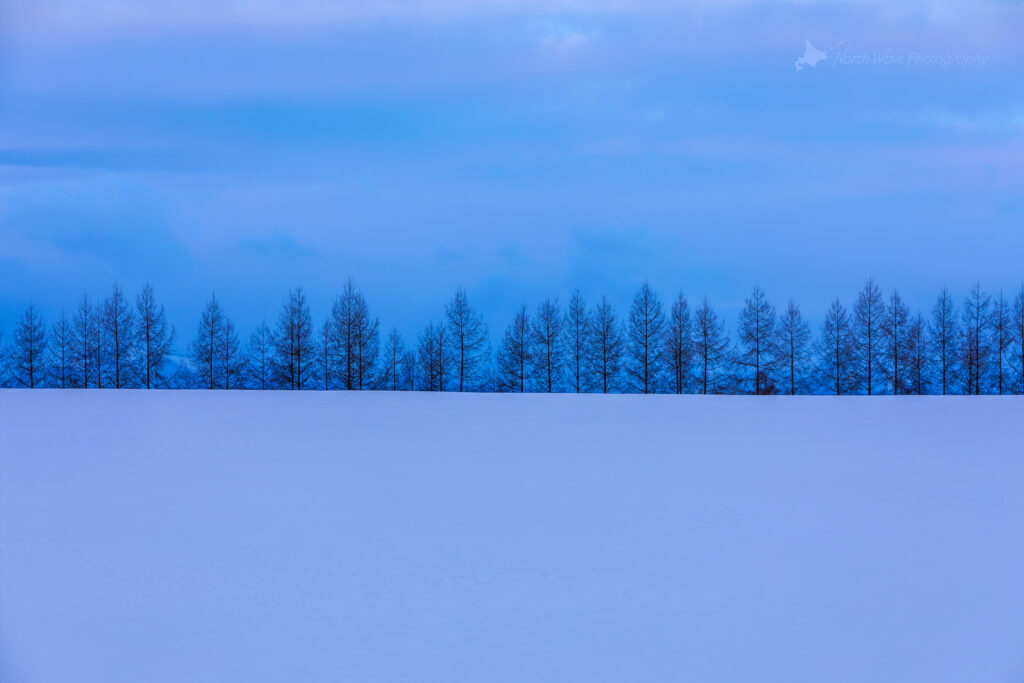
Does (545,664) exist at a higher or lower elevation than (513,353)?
lower

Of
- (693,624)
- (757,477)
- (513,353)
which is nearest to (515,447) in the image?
(757,477)

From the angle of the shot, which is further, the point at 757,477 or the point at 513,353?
the point at 513,353

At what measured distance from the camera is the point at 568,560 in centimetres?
480

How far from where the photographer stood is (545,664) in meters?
3.39

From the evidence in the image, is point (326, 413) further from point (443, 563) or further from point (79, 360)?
point (79, 360)

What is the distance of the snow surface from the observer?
11.4 ft

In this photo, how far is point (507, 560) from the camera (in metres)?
4.76

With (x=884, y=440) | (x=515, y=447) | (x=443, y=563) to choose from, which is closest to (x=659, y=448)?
(x=515, y=447)

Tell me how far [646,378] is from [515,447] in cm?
1644

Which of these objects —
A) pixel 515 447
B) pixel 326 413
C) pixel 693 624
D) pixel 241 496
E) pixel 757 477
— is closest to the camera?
pixel 693 624

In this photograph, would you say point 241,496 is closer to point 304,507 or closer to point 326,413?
point 304,507

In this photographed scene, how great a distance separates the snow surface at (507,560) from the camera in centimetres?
347

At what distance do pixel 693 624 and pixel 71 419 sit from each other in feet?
33.6

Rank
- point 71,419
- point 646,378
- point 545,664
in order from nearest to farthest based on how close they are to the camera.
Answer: point 545,664, point 71,419, point 646,378
